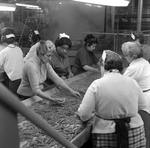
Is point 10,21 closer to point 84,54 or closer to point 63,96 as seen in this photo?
point 84,54

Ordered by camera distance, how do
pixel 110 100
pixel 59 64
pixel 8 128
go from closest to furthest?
pixel 8 128 → pixel 110 100 → pixel 59 64

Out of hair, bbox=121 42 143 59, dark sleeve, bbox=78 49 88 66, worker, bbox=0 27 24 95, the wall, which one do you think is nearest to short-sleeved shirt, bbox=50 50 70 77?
dark sleeve, bbox=78 49 88 66

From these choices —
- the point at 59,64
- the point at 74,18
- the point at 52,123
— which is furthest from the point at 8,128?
the point at 74,18

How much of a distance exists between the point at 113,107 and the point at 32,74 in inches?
38.7

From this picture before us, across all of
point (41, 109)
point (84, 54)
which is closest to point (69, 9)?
point (84, 54)

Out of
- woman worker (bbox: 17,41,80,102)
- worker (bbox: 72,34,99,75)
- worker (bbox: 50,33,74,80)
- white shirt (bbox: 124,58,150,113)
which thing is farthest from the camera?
worker (bbox: 72,34,99,75)

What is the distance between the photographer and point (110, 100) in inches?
65.8

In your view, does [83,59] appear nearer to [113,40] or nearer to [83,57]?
[83,57]

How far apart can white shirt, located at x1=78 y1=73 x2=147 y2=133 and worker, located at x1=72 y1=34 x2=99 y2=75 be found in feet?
6.60

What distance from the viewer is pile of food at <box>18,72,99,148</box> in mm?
1518

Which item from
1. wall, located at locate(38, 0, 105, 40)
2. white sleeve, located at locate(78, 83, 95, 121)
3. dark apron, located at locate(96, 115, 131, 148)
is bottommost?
dark apron, located at locate(96, 115, 131, 148)

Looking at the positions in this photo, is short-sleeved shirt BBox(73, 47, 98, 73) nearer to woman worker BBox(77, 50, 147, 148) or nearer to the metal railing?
the metal railing

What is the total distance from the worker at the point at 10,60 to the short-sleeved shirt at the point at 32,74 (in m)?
0.94

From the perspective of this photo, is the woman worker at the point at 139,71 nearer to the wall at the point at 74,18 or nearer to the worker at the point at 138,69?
the worker at the point at 138,69
